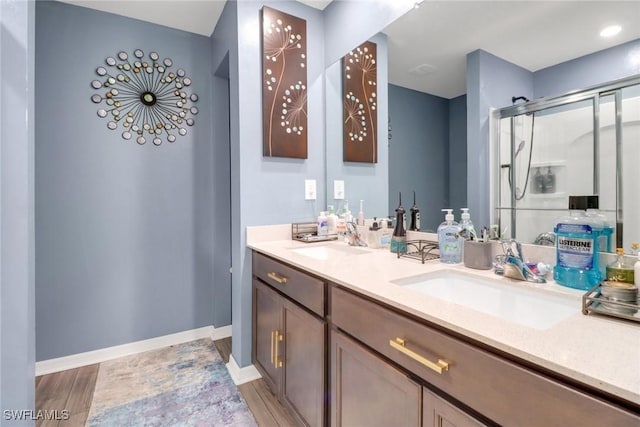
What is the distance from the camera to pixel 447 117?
1359 millimetres

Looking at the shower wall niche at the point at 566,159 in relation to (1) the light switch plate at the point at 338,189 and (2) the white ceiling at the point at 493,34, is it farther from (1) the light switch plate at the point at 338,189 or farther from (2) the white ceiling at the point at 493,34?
(1) the light switch plate at the point at 338,189

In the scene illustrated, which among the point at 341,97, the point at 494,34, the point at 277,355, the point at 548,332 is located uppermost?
the point at 341,97

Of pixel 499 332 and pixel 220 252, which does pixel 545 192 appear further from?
pixel 220 252

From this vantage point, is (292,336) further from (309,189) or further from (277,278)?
(309,189)

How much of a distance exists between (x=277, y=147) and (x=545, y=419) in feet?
5.84

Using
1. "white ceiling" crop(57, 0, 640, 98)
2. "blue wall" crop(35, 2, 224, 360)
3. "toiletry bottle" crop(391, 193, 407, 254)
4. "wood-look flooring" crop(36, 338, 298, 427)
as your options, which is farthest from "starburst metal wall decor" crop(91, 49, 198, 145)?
"toiletry bottle" crop(391, 193, 407, 254)

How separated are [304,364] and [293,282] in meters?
0.35

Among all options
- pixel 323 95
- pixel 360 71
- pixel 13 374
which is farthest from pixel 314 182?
pixel 13 374

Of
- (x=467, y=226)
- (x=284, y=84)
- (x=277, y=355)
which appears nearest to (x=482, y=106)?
(x=467, y=226)

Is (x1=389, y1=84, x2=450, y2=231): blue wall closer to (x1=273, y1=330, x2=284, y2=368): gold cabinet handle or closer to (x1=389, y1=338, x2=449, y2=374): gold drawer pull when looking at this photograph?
(x1=389, y1=338, x2=449, y2=374): gold drawer pull

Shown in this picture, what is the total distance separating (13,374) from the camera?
45.6 inches

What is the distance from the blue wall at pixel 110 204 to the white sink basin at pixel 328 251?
1081 millimetres

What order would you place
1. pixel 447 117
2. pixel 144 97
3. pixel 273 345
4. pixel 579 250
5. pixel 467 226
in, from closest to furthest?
1. pixel 579 250
2. pixel 467 226
3. pixel 447 117
4. pixel 273 345
5. pixel 144 97

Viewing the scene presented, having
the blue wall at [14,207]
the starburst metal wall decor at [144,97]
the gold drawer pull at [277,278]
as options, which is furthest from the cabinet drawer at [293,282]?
the starburst metal wall decor at [144,97]
